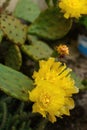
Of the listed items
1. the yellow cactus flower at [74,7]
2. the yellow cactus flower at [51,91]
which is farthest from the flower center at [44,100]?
the yellow cactus flower at [74,7]

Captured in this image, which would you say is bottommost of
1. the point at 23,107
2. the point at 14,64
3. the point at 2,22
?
the point at 23,107

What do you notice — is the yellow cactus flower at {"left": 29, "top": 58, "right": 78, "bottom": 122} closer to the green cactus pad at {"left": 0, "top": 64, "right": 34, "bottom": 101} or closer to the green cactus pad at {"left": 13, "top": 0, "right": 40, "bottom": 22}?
the green cactus pad at {"left": 0, "top": 64, "right": 34, "bottom": 101}

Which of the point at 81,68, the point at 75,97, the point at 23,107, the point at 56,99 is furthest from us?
the point at 81,68

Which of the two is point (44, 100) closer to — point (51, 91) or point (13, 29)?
point (51, 91)

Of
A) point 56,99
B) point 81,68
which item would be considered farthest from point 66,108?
point 81,68

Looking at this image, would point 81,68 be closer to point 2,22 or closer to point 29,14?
point 29,14


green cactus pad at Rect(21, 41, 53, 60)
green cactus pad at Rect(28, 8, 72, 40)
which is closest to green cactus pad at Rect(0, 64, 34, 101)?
green cactus pad at Rect(21, 41, 53, 60)

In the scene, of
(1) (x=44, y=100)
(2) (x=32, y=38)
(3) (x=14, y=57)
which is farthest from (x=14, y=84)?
(2) (x=32, y=38)
